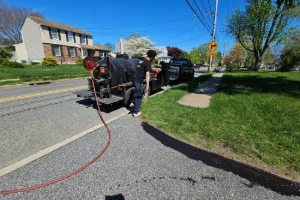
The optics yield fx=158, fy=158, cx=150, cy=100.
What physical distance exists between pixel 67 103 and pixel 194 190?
5685mm

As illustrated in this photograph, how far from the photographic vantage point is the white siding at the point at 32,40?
25.1m

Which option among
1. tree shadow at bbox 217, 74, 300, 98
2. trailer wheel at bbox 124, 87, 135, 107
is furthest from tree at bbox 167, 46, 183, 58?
trailer wheel at bbox 124, 87, 135, 107

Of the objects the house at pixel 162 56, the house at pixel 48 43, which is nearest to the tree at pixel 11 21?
the house at pixel 48 43

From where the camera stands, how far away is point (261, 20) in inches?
786

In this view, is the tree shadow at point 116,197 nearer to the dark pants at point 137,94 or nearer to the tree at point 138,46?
→ the dark pants at point 137,94

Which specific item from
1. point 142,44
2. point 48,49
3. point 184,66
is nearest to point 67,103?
point 184,66

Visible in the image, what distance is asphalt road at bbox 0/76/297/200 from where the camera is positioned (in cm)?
209

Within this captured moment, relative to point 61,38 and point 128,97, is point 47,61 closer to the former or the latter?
point 61,38

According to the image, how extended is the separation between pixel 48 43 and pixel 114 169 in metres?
29.7

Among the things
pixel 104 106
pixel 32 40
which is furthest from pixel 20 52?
pixel 104 106

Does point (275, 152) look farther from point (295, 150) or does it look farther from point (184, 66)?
point (184, 66)

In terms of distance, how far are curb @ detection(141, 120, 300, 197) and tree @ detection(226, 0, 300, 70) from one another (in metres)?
23.7

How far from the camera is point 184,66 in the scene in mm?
11570

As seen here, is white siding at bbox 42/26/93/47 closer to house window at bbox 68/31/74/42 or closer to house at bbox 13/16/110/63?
house at bbox 13/16/110/63
